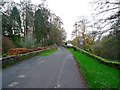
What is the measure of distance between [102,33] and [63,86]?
22.9 feet

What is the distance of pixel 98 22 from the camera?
16.0 m

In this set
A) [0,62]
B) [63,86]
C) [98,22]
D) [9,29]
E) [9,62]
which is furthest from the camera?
[9,29]

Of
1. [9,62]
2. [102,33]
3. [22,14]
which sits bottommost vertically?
[9,62]

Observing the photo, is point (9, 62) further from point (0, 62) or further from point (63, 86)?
point (63, 86)

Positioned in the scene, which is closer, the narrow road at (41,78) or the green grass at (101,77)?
the green grass at (101,77)

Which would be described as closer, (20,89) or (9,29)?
(20,89)

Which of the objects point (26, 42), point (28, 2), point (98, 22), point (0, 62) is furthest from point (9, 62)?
point (28, 2)

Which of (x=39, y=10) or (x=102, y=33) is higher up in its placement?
(x=39, y=10)

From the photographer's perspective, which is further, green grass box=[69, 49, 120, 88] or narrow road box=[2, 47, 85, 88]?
narrow road box=[2, 47, 85, 88]

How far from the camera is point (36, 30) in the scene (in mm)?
71750

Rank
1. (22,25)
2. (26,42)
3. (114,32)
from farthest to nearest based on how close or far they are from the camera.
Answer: (22,25) < (26,42) < (114,32)

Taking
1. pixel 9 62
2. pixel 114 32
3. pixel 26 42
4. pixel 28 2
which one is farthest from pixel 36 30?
pixel 114 32

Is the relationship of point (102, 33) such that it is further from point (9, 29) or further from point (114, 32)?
point (9, 29)

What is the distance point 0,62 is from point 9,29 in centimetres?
4257
